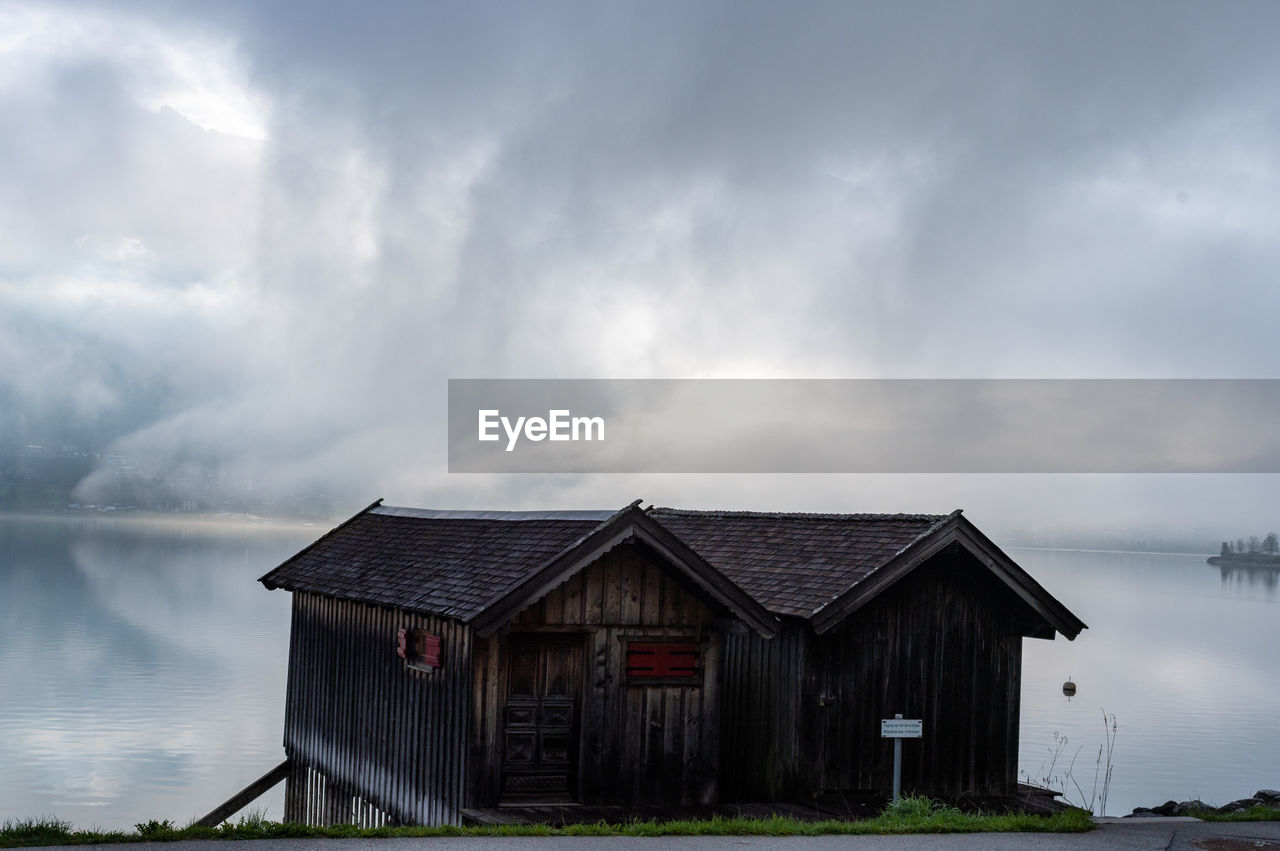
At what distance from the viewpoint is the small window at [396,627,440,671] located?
1728cm

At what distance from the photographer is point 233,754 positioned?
4525 centimetres

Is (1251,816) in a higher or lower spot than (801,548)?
lower

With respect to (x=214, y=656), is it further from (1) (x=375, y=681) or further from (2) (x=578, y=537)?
(2) (x=578, y=537)

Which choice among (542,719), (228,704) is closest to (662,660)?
(542,719)

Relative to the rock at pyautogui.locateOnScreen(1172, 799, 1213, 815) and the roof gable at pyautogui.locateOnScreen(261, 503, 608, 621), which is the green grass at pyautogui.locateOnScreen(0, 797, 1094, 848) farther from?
the rock at pyautogui.locateOnScreen(1172, 799, 1213, 815)

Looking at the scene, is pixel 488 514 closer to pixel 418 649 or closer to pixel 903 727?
pixel 418 649

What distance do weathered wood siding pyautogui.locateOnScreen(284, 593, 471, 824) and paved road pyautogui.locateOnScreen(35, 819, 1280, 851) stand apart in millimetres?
4168

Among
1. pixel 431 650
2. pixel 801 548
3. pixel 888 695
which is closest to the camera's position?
pixel 431 650

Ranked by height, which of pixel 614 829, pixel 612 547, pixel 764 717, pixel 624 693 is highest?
pixel 612 547

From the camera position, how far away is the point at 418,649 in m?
18.0

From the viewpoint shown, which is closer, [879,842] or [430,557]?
[879,842]

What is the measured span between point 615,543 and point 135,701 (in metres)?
49.8

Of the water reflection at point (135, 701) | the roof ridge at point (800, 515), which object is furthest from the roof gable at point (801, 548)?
the water reflection at point (135, 701)

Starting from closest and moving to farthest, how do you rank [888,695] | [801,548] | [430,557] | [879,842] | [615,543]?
1. [879,842]
2. [615,543]
3. [888,695]
4. [430,557]
5. [801,548]
